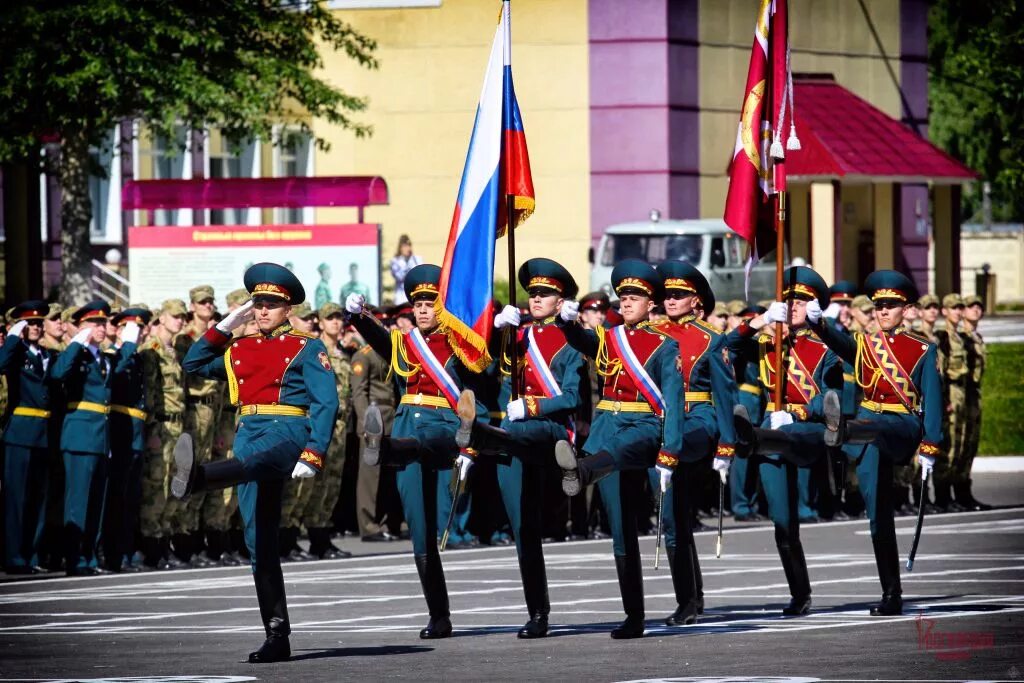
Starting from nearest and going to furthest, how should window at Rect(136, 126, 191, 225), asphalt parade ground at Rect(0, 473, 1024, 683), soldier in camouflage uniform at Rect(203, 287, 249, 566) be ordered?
asphalt parade ground at Rect(0, 473, 1024, 683) < soldier in camouflage uniform at Rect(203, 287, 249, 566) < window at Rect(136, 126, 191, 225)

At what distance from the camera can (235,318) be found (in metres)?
12.5

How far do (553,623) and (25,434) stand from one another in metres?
5.84

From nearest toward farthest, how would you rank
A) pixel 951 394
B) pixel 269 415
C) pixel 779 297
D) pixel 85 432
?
pixel 269 415 → pixel 779 297 → pixel 85 432 → pixel 951 394

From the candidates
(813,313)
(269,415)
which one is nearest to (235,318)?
(269,415)

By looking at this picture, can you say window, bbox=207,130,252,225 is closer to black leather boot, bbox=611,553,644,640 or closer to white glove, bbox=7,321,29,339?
white glove, bbox=7,321,29,339

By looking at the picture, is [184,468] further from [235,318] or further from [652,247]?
[652,247]

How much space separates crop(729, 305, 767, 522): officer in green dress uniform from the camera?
21734mm

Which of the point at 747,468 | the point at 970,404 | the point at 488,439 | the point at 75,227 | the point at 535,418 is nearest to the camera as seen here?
the point at 488,439

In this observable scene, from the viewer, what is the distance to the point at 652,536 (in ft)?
68.2

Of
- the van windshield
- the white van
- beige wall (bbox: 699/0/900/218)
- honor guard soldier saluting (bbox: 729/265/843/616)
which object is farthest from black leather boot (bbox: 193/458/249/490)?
beige wall (bbox: 699/0/900/218)

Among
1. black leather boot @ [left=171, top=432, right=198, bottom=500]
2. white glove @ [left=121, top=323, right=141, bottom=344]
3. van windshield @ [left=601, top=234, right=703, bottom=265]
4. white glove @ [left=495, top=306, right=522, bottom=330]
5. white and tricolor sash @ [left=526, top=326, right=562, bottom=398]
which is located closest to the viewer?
black leather boot @ [left=171, top=432, right=198, bottom=500]

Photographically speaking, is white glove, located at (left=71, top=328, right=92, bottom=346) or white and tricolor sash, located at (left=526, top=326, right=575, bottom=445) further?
white glove, located at (left=71, top=328, right=92, bottom=346)

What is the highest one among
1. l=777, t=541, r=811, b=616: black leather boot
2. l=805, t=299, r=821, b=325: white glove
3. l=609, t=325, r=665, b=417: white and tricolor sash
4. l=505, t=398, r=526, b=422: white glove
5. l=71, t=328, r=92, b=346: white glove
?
l=805, t=299, r=821, b=325: white glove

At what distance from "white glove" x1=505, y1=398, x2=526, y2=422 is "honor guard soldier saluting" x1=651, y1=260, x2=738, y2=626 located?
953mm
